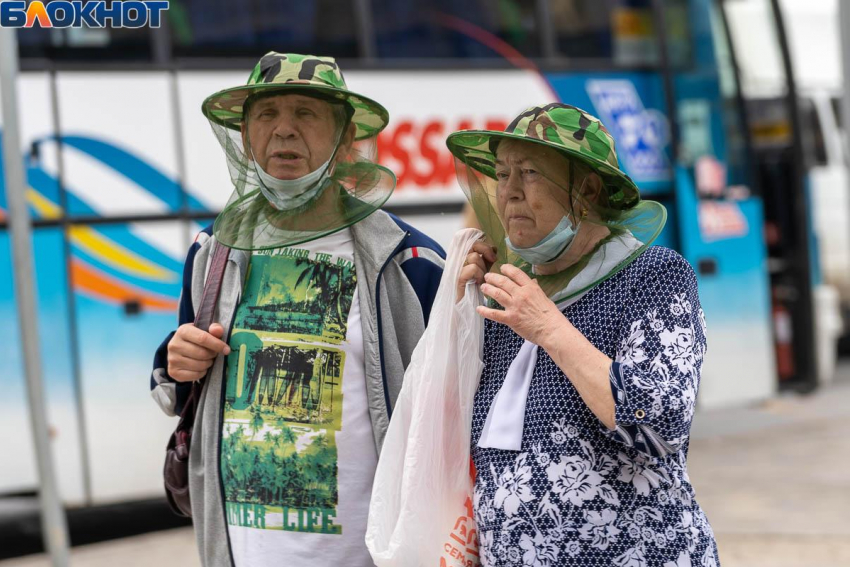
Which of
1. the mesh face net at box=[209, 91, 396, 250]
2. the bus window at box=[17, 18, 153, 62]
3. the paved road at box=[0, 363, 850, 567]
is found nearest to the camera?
the mesh face net at box=[209, 91, 396, 250]

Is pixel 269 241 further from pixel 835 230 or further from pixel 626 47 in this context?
pixel 835 230

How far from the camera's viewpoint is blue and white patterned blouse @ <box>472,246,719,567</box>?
2.07m

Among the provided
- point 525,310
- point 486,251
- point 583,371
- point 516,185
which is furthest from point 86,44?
point 583,371

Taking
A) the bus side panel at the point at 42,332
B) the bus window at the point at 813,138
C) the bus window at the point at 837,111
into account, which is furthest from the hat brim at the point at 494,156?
the bus window at the point at 837,111

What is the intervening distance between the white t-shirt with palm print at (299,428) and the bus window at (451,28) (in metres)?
4.21

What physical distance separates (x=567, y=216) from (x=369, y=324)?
539mm

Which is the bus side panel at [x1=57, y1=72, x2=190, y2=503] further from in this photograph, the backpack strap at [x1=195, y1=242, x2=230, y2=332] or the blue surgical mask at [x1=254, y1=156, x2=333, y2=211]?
the blue surgical mask at [x1=254, y1=156, x2=333, y2=211]

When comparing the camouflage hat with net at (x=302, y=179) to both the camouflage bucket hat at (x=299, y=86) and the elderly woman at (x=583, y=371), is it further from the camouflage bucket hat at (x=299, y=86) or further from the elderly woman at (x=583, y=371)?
the elderly woman at (x=583, y=371)

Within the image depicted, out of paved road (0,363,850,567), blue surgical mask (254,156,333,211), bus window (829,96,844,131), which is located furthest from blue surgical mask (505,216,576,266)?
bus window (829,96,844,131)

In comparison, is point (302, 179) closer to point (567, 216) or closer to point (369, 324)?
point (369, 324)

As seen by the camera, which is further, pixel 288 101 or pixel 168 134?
pixel 168 134

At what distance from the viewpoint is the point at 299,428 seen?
2.47 m

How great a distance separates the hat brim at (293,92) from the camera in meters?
2.48

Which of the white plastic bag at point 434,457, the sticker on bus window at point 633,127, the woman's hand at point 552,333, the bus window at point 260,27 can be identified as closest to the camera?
the woman's hand at point 552,333
